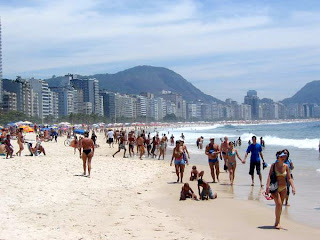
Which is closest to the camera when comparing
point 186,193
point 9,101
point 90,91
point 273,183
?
point 273,183

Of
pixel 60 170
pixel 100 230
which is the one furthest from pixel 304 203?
pixel 60 170

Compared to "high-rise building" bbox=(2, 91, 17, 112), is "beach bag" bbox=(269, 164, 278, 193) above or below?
below

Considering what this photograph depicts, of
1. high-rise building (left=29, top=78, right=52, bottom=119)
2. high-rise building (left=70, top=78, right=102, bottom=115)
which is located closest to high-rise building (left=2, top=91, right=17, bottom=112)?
high-rise building (left=29, top=78, right=52, bottom=119)

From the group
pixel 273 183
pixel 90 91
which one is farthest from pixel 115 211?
pixel 90 91

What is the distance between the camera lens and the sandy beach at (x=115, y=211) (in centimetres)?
630

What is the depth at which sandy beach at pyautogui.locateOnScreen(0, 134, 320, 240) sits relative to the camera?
6297 mm

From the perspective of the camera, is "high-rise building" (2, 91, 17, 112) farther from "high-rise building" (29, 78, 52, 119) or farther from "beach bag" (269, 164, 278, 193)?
"beach bag" (269, 164, 278, 193)

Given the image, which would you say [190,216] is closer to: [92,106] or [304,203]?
[304,203]

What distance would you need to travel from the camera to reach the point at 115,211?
25.9ft

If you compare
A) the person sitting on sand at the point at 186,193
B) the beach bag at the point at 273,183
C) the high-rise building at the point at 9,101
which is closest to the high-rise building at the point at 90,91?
the high-rise building at the point at 9,101

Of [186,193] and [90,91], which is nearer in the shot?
[186,193]

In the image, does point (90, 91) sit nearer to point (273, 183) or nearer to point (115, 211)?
point (115, 211)

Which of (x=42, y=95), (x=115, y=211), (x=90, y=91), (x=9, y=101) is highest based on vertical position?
(x=90, y=91)

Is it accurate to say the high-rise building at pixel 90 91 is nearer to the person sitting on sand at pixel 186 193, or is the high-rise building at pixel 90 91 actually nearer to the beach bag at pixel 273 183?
the person sitting on sand at pixel 186 193
